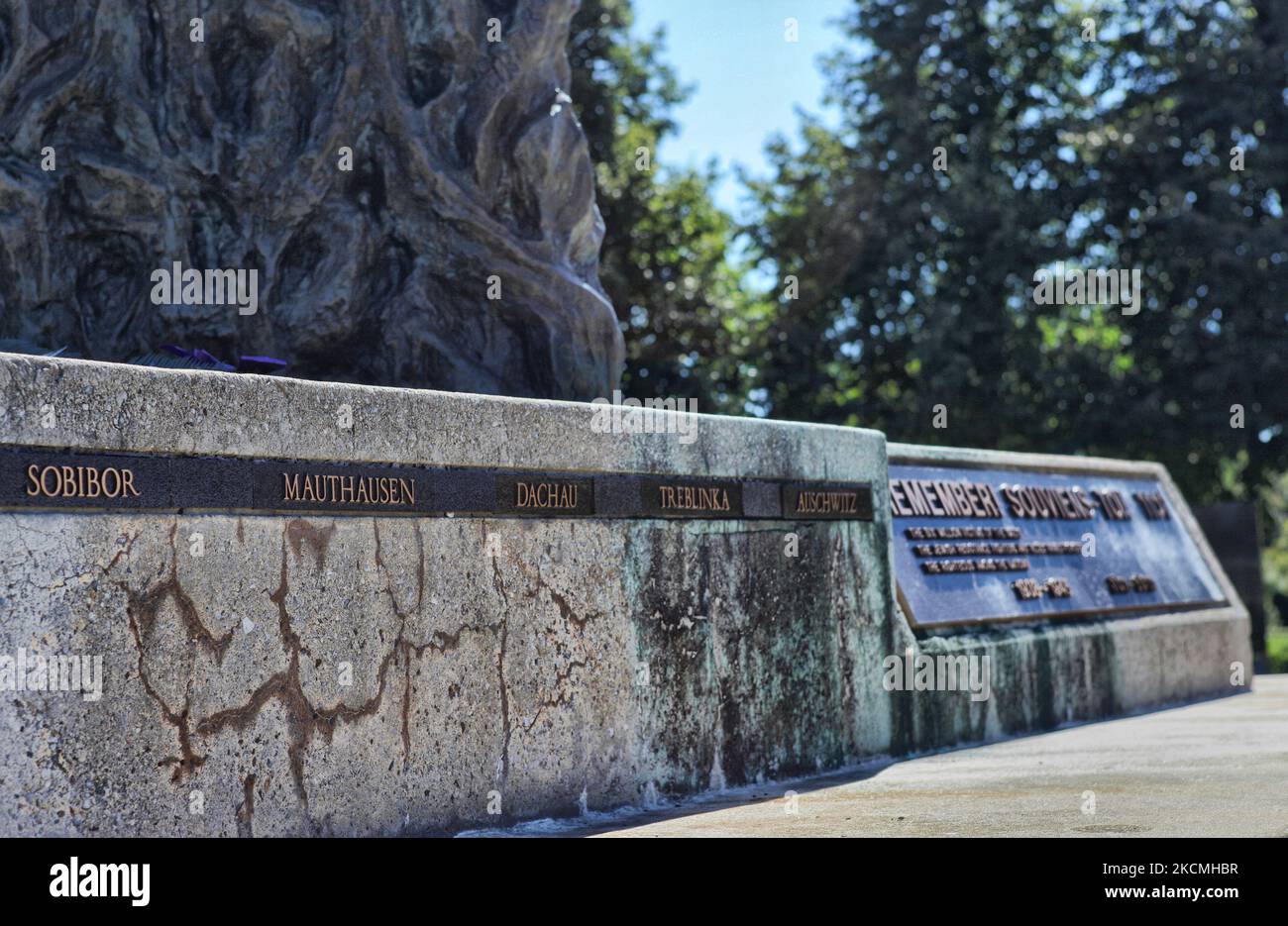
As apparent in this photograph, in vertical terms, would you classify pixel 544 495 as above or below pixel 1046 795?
above

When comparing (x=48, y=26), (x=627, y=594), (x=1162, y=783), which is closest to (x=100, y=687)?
(x=627, y=594)

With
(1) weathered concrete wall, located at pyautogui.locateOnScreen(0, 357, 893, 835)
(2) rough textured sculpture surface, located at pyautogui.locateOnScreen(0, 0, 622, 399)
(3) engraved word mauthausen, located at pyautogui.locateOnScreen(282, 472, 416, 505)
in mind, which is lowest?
(1) weathered concrete wall, located at pyautogui.locateOnScreen(0, 357, 893, 835)

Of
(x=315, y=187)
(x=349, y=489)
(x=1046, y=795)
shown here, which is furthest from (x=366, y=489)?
(x=1046, y=795)

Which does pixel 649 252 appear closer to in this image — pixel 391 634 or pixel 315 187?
pixel 315 187

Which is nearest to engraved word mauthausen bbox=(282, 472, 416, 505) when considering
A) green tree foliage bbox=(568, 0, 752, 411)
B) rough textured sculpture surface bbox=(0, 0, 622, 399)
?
rough textured sculpture surface bbox=(0, 0, 622, 399)

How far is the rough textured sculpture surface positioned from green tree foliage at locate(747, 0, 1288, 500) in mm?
12596

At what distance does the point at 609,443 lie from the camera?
6766 millimetres

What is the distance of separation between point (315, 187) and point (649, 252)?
13680 mm

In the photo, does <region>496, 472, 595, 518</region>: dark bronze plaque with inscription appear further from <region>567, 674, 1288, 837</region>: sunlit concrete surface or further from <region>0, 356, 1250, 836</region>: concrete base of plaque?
<region>567, 674, 1288, 837</region>: sunlit concrete surface

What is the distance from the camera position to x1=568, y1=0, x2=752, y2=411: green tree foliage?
2045 centimetres

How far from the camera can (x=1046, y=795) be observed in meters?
6.48

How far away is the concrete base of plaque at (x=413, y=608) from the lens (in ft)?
15.9

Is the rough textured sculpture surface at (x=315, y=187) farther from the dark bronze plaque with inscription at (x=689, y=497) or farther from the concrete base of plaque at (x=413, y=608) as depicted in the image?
the concrete base of plaque at (x=413, y=608)

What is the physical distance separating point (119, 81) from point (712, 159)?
1672 centimetres
